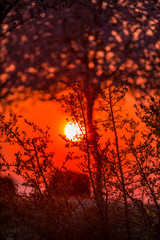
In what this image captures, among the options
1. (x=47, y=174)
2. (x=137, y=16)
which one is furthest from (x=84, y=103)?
(x=137, y=16)

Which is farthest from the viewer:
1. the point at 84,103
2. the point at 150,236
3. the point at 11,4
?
the point at 11,4

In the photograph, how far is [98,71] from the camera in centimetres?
1086

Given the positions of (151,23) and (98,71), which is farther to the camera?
(151,23)

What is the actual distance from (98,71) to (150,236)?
6336 millimetres

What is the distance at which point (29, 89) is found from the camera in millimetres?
11094

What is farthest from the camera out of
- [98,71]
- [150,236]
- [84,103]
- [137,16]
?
[137,16]

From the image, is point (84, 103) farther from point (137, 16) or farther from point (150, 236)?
point (137, 16)

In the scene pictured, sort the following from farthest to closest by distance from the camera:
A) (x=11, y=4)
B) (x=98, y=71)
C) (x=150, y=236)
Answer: (x=98, y=71) < (x=11, y=4) < (x=150, y=236)

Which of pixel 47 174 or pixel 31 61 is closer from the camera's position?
pixel 47 174

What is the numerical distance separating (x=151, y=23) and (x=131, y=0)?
129cm

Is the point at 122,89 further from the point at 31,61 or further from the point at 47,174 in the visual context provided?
the point at 31,61

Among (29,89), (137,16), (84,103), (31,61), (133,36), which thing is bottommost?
(84,103)

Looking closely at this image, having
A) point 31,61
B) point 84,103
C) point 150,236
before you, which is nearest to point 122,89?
point 84,103

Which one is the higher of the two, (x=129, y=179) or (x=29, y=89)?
(x=29, y=89)
